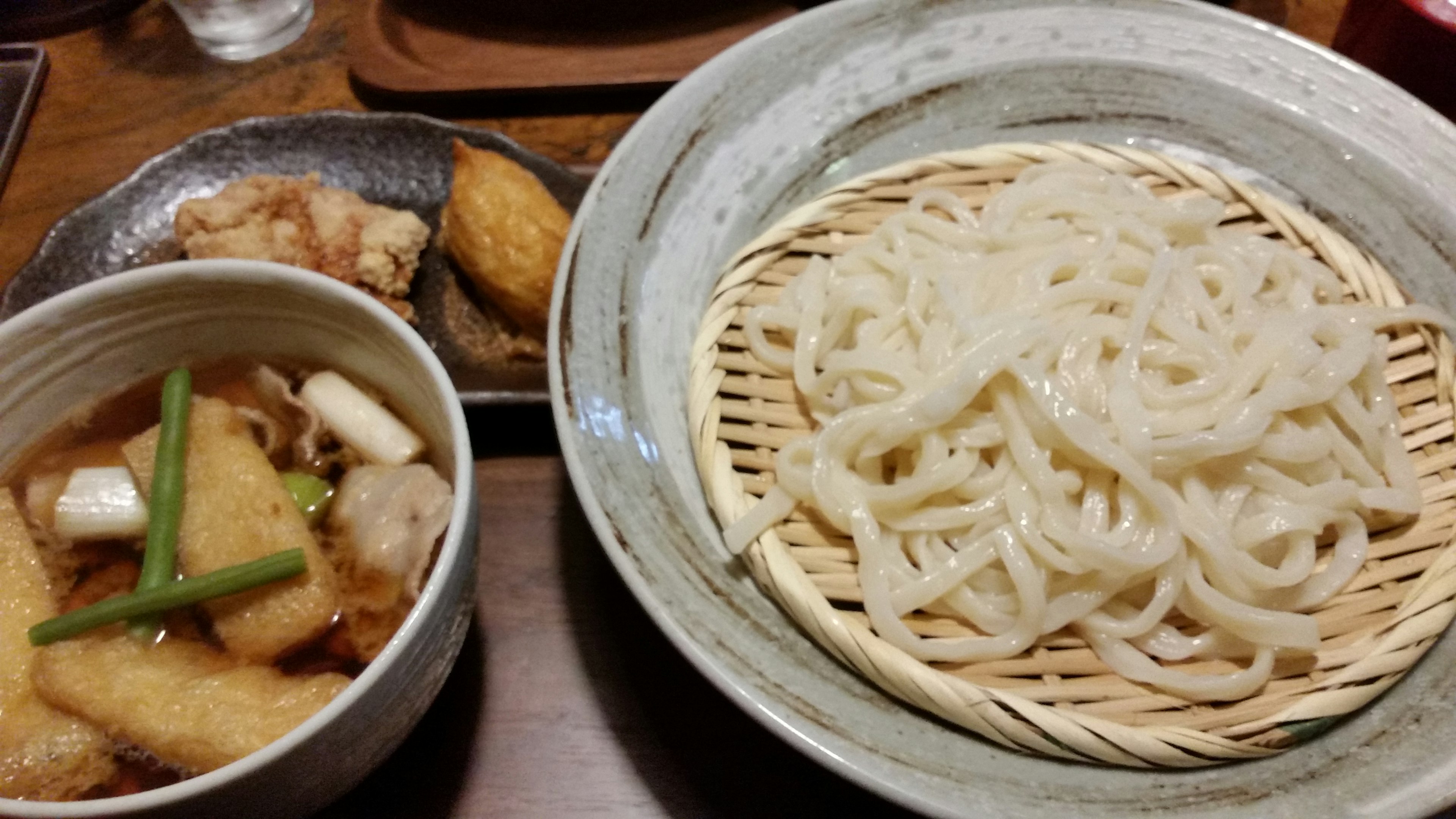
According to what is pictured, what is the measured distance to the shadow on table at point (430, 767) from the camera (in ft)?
3.94

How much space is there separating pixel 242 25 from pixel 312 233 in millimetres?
1046

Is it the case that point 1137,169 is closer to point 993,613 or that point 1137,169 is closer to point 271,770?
point 993,613

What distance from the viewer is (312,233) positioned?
1.81 metres

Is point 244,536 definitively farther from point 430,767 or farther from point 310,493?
point 430,767

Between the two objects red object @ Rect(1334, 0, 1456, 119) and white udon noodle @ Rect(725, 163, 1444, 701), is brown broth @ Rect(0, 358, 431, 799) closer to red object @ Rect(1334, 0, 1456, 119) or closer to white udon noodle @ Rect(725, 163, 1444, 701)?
white udon noodle @ Rect(725, 163, 1444, 701)

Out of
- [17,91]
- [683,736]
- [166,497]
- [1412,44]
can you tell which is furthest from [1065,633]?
[17,91]

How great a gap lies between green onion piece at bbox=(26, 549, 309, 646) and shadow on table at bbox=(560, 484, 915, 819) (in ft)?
1.70

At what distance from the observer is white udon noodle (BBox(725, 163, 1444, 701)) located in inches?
46.9

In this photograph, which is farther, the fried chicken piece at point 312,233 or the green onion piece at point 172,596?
the fried chicken piece at point 312,233

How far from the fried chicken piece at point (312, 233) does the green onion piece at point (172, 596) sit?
0.86 meters

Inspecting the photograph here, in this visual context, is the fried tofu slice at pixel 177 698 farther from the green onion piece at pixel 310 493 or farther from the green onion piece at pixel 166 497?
the green onion piece at pixel 310 493

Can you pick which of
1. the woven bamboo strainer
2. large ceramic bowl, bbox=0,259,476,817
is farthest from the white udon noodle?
large ceramic bowl, bbox=0,259,476,817

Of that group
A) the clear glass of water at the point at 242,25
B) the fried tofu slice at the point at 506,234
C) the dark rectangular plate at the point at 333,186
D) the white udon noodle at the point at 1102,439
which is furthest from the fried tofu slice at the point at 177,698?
the clear glass of water at the point at 242,25

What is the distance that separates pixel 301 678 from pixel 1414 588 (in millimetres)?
1439
